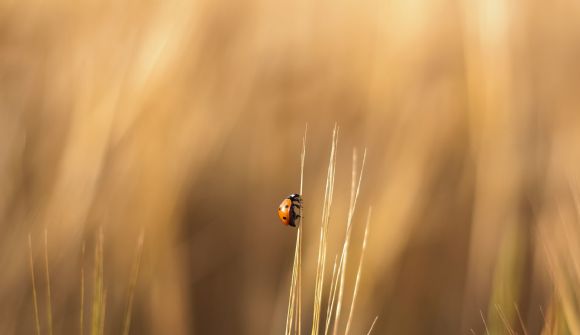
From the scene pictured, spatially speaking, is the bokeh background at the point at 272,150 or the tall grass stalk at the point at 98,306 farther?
the bokeh background at the point at 272,150

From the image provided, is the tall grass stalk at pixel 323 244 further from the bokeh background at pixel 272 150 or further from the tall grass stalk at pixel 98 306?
the bokeh background at pixel 272 150

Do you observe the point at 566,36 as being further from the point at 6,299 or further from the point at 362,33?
the point at 6,299

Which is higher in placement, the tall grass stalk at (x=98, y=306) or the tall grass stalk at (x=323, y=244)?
the tall grass stalk at (x=323, y=244)

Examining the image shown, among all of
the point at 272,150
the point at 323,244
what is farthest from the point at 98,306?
the point at 272,150

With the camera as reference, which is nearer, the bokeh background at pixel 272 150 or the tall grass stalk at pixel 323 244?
the tall grass stalk at pixel 323 244

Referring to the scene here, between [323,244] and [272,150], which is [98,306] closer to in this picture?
[323,244]

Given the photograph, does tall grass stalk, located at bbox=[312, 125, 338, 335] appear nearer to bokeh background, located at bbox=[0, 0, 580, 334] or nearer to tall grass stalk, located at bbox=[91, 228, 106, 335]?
tall grass stalk, located at bbox=[91, 228, 106, 335]

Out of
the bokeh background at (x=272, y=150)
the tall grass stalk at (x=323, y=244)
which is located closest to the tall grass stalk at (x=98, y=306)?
the tall grass stalk at (x=323, y=244)

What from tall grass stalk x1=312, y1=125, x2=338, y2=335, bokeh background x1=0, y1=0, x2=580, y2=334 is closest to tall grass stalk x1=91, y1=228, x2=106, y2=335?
tall grass stalk x1=312, y1=125, x2=338, y2=335
